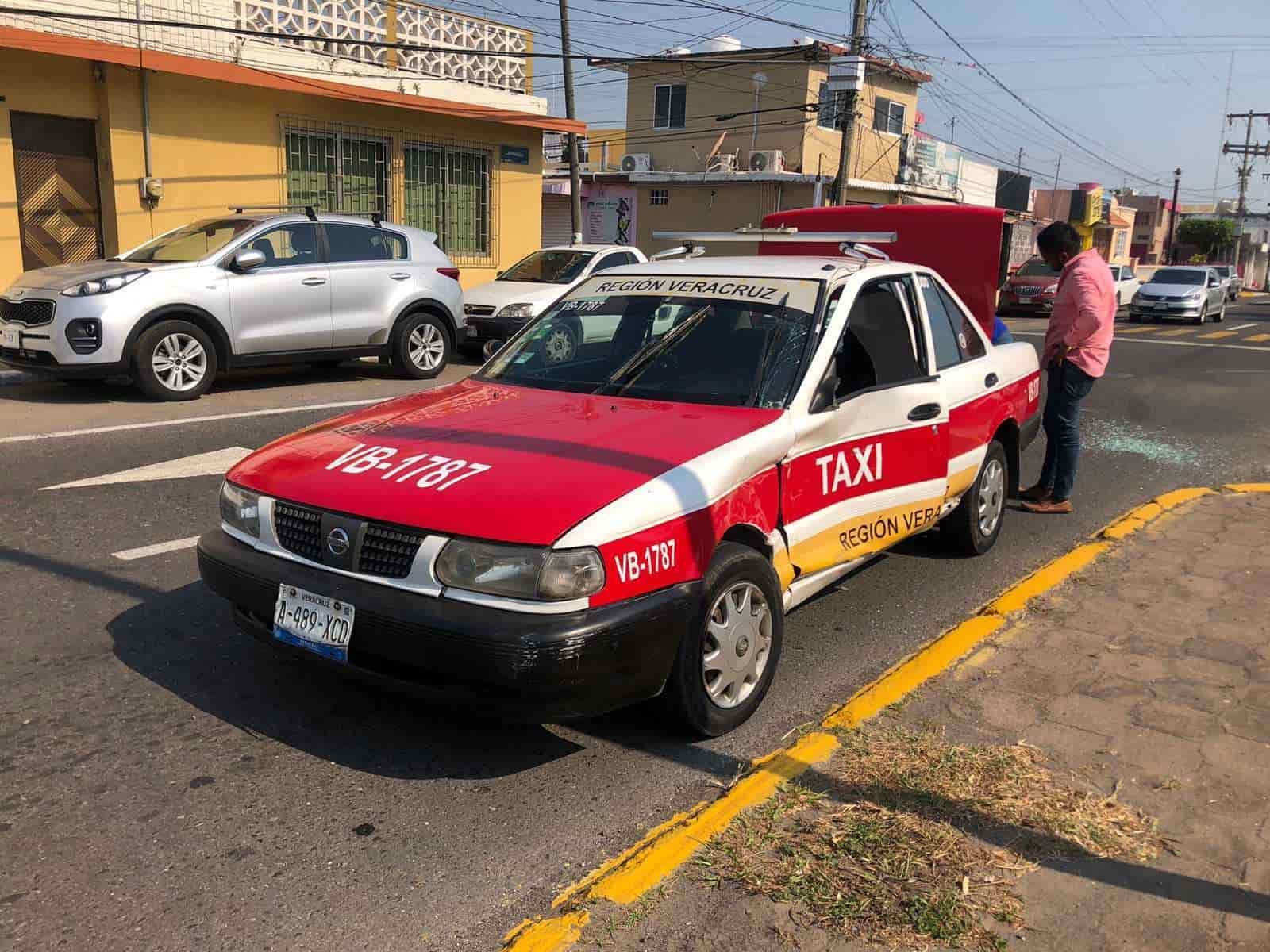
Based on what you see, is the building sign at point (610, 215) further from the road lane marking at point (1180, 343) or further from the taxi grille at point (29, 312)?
the taxi grille at point (29, 312)

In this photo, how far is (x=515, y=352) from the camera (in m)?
5.04

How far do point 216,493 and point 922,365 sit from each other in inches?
167

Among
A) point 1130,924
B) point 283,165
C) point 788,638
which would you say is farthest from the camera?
point 283,165

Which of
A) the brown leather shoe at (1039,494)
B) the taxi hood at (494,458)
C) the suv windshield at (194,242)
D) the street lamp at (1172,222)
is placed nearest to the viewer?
the taxi hood at (494,458)

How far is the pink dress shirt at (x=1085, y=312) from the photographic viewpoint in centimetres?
666

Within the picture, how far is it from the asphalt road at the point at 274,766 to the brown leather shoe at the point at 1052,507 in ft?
3.72

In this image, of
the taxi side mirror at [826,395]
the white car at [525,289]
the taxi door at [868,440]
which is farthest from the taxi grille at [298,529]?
the white car at [525,289]

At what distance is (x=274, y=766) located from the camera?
3494 mm

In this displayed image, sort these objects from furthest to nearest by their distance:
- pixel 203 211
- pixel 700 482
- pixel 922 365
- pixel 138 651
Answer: pixel 203 211
pixel 922 365
pixel 138 651
pixel 700 482

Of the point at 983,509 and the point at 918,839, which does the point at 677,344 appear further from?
the point at 983,509

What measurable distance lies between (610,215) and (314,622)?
35.0m

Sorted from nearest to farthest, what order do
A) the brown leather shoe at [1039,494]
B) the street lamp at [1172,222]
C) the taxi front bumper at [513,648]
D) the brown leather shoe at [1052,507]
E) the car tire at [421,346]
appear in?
1. the taxi front bumper at [513,648]
2. the brown leather shoe at [1052,507]
3. the brown leather shoe at [1039,494]
4. the car tire at [421,346]
5. the street lamp at [1172,222]

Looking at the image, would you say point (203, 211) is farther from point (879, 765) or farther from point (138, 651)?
point (879, 765)

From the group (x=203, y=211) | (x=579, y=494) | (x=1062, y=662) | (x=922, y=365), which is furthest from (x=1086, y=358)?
(x=203, y=211)
